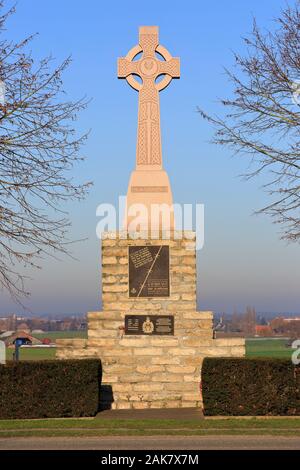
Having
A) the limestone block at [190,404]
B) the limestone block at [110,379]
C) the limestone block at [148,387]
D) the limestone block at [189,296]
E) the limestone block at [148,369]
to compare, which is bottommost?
the limestone block at [190,404]

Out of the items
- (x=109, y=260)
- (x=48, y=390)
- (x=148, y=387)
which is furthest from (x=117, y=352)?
(x=48, y=390)

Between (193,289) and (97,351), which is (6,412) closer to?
(97,351)

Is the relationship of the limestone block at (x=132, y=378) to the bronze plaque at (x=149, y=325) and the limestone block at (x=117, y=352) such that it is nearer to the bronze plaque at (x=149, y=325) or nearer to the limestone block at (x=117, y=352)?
the limestone block at (x=117, y=352)

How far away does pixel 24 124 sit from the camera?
1647cm

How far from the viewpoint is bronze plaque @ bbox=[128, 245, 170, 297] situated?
19.8m

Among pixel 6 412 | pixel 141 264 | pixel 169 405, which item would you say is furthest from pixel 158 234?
pixel 6 412

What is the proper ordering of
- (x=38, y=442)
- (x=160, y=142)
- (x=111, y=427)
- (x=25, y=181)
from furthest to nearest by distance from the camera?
(x=160, y=142), (x=25, y=181), (x=111, y=427), (x=38, y=442)

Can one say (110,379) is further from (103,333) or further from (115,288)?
(115,288)

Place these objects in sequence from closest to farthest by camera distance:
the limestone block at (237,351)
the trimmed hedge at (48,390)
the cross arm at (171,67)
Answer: the trimmed hedge at (48,390), the limestone block at (237,351), the cross arm at (171,67)

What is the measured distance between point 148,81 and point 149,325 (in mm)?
6509

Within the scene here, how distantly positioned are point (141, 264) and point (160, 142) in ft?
11.1

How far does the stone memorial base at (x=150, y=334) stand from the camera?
1947cm

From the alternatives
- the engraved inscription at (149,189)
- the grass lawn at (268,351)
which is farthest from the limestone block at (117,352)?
the grass lawn at (268,351)

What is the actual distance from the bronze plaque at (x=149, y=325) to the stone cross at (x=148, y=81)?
3982mm
